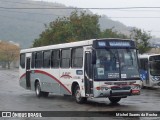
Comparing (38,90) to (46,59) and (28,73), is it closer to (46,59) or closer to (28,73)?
(28,73)

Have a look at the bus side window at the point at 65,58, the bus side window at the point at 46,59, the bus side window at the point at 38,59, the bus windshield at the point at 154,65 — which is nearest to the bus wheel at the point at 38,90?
the bus side window at the point at 38,59

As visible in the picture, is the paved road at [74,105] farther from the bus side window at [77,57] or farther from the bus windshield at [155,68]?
the bus windshield at [155,68]

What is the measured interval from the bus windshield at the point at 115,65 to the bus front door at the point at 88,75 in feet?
1.23

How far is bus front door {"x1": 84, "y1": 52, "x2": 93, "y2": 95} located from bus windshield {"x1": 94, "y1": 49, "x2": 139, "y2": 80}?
0.38 meters

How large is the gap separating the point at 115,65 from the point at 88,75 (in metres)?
1.28

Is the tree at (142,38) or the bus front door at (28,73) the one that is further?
the tree at (142,38)

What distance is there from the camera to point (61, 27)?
56656 mm

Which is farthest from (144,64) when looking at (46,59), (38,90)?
(46,59)

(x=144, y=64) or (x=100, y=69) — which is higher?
(x=144, y=64)

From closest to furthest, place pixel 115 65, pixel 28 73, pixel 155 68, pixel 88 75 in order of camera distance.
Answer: pixel 115 65, pixel 88 75, pixel 28 73, pixel 155 68

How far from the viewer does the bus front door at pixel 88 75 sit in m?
18.0

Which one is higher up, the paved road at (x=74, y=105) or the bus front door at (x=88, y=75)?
the bus front door at (x=88, y=75)

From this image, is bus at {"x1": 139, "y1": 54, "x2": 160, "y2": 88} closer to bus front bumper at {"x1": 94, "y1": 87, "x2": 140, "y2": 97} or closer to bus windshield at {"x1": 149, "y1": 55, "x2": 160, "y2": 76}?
bus windshield at {"x1": 149, "y1": 55, "x2": 160, "y2": 76}

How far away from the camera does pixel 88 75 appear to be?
18.2 m
